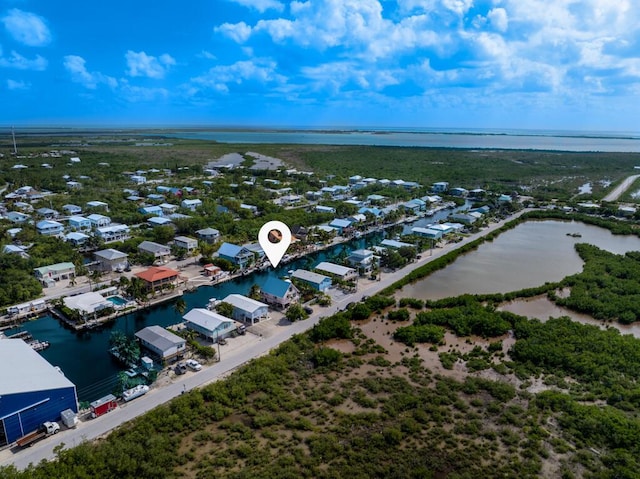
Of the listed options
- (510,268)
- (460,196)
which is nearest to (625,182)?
(460,196)

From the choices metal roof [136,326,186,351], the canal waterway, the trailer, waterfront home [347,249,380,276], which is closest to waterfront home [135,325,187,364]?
metal roof [136,326,186,351]

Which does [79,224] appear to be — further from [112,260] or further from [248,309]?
[248,309]

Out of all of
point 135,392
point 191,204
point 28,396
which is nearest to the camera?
point 28,396

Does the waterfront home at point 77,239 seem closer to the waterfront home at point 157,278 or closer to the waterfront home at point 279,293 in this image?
the waterfront home at point 157,278

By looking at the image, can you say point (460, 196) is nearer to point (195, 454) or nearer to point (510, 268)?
point (510, 268)

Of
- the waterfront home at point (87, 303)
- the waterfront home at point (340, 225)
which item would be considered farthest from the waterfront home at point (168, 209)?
the waterfront home at point (87, 303)

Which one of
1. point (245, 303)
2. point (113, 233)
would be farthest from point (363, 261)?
point (113, 233)

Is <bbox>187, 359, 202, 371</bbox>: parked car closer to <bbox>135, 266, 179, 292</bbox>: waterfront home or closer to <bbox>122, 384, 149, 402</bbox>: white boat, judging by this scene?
<bbox>122, 384, 149, 402</bbox>: white boat
